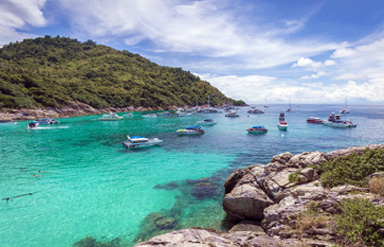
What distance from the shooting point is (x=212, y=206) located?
1623cm

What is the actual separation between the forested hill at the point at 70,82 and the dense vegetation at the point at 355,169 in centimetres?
10556

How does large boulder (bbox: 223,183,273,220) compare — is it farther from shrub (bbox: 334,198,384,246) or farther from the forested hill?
the forested hill

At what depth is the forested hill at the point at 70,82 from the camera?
8987 cm

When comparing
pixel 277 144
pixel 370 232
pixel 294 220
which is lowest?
pixel 277 144

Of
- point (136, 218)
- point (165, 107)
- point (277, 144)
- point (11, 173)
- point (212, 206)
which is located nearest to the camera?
point (136, 218)

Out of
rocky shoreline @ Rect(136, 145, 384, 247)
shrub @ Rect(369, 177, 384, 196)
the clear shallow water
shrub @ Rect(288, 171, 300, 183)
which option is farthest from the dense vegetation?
the clear shallow water

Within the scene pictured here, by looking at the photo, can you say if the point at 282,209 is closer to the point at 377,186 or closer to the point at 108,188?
the point at 377,186

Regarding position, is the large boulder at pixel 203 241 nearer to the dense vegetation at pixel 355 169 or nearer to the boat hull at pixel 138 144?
the dense vegetation at pixel 355 169

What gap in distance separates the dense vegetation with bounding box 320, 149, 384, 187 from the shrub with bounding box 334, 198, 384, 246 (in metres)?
3.21

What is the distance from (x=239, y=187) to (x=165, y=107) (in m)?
148

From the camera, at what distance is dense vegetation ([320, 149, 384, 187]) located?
11182mm

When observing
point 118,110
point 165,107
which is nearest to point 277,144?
point 118,110

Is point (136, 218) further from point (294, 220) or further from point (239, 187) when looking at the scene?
point (294, 220)

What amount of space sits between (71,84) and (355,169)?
491 feet
